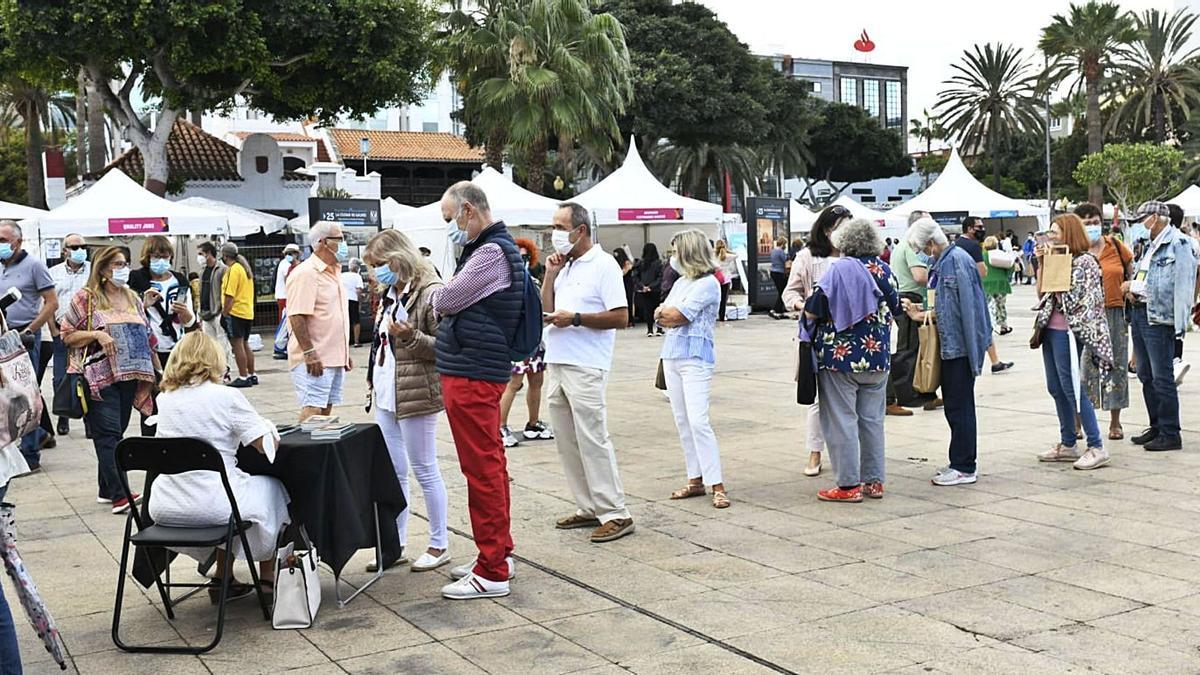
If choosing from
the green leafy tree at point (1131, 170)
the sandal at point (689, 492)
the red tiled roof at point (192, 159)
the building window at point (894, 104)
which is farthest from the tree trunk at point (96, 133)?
the building window at point (894, 104)

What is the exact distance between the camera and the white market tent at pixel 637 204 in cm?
2289

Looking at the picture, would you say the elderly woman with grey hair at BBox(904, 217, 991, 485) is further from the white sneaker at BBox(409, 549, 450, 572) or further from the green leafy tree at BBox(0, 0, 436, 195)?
the green leafy tree at BBox(0, 0, 436, 195)

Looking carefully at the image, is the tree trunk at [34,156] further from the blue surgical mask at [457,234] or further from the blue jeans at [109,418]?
the blue surgical mask at [457,234]

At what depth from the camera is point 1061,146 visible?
77.7m

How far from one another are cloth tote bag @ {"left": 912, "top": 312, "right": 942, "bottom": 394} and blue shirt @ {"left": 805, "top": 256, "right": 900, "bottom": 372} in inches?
25.7

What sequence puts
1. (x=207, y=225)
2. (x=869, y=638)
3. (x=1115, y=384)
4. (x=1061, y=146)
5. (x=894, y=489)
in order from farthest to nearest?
(x=1061, y=146), (x=207, y=225), (x=1115, y=384), (x=894, y=489), (x=869, y=638)

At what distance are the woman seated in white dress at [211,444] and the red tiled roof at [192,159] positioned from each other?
3095 centimetres

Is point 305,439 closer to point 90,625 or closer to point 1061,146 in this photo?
point 90,625

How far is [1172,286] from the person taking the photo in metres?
8.50

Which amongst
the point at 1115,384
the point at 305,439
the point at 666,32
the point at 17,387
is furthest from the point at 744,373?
the point at 666,32

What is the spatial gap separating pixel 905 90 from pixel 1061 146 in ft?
125

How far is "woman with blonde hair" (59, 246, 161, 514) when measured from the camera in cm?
737

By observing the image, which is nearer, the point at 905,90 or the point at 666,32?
the point at 666,32

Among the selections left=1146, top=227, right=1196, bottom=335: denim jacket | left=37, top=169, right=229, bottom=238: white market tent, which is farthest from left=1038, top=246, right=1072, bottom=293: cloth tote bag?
left=37, top=169, right=229, bottom=238: white market tent
